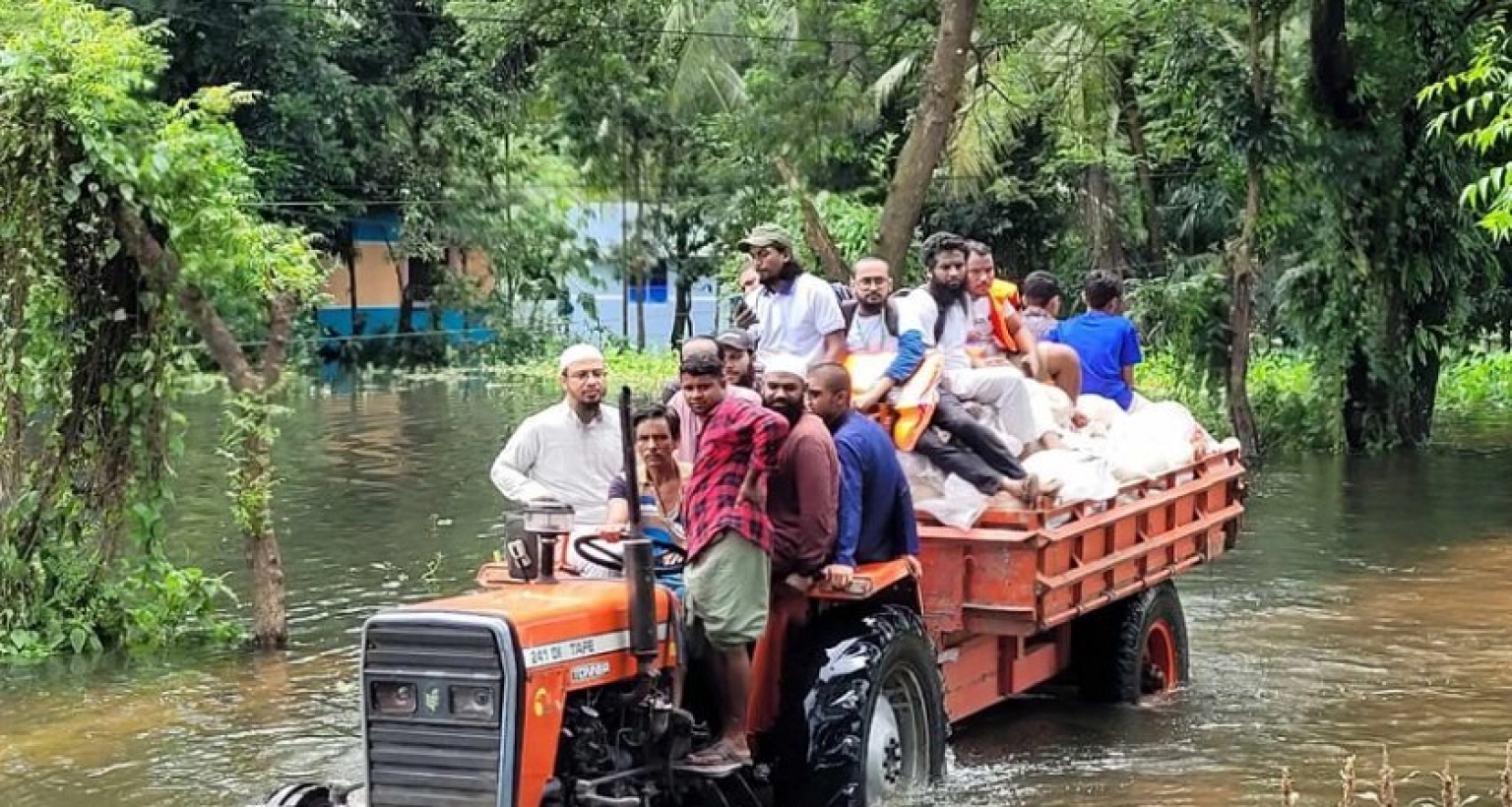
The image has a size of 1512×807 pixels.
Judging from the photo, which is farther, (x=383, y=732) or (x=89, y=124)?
(x=89, y=124)

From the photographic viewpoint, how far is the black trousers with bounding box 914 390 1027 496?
29.8ft

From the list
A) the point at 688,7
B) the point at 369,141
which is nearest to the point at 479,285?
the point at 369,141

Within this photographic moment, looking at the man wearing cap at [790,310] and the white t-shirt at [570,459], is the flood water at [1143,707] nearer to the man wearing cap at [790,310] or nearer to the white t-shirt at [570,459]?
the white t-shirt at [570,459]

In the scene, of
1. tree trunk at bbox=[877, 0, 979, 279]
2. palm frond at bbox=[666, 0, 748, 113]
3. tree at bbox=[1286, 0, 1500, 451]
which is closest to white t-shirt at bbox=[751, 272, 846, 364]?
tree trunk at bbox=[877, 0, 979, 279]

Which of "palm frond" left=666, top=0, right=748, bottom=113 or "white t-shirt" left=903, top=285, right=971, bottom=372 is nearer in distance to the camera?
"white t-shirt" left=903, top=285, right=971, bottom=372

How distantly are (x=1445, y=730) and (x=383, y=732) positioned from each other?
6.05 m

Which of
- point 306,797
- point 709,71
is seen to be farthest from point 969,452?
point 709,71

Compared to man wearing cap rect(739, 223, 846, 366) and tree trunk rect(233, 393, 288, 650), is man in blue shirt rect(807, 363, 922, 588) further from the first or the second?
tree trunk rect(233, 393, 288, 650)

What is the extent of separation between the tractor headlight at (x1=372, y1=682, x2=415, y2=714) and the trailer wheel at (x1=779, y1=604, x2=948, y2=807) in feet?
5.74

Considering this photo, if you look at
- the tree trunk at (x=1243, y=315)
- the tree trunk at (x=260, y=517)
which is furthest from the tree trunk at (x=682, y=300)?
the tree trunk at (x=260, y=517)

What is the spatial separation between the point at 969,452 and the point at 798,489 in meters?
1.98

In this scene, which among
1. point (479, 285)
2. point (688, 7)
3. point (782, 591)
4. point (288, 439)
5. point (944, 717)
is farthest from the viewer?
point (479, 285)

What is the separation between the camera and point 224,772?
972 centimetres

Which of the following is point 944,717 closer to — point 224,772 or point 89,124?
point 224,772
